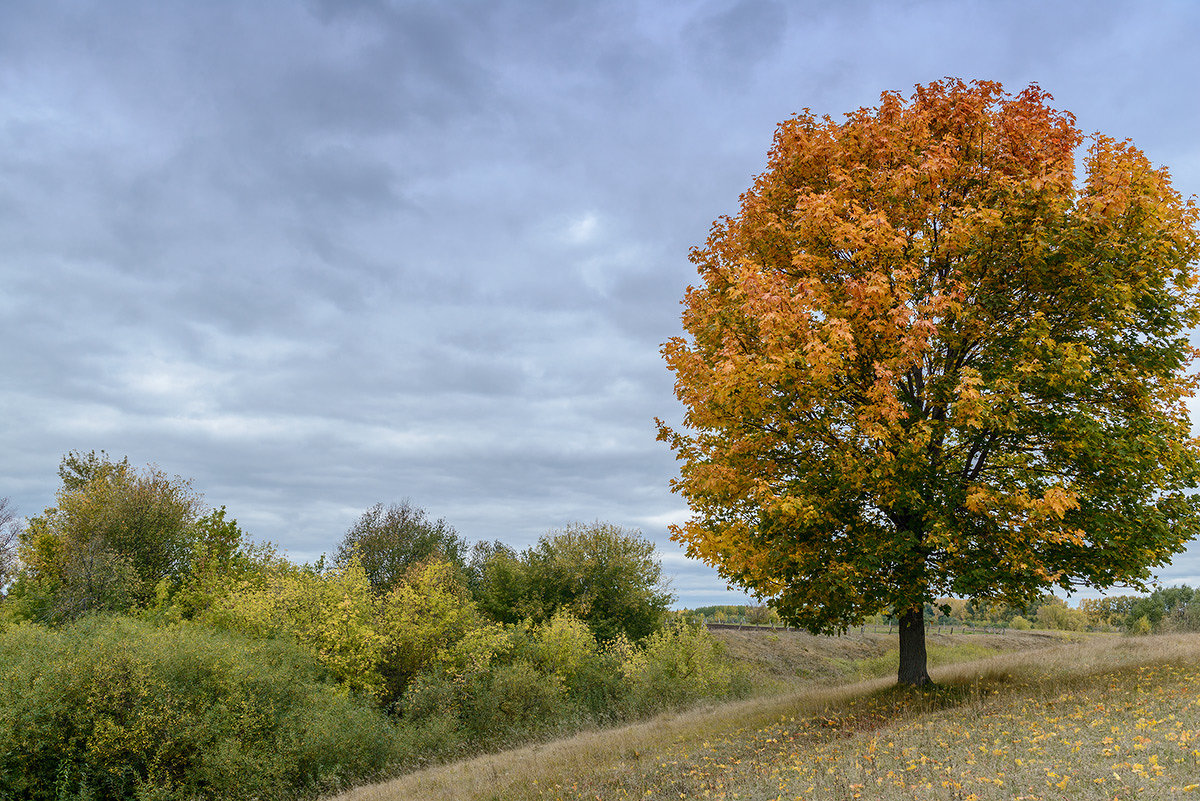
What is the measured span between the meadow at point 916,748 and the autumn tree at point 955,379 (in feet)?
6.83

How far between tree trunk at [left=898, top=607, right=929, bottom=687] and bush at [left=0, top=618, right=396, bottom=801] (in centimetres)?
1527

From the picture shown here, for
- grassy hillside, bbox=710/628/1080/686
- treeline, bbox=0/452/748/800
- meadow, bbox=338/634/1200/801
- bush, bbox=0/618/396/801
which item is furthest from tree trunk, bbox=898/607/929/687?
grassy hillside, bbox=710/628/1080/686

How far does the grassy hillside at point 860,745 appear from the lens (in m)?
8.33

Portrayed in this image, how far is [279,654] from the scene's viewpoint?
855 inches

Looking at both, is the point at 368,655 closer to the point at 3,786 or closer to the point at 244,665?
the point at 244,665

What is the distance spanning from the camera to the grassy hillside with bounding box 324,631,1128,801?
8.33 metres

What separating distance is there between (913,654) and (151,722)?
61.2ft

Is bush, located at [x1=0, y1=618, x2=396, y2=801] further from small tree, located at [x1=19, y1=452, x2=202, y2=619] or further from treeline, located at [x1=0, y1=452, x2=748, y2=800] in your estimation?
small tree, located at [x1=19, y1=452, x2=202, y2=619]

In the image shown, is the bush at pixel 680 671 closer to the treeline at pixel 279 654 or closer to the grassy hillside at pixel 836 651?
the treeline at pixel 279 654

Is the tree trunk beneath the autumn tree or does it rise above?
beneath

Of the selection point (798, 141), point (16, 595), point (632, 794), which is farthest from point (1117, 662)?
point (16, 595)

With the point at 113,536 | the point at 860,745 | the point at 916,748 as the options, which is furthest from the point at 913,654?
the point at 113,536

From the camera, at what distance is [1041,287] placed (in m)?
13.0

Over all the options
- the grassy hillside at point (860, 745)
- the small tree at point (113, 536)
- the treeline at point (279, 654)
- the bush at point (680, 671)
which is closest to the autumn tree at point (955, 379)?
the grassy hillside at point (860, 745)
